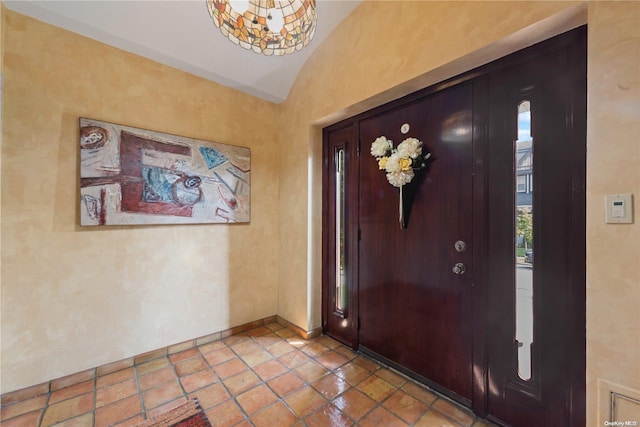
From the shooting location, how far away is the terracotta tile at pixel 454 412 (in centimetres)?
157

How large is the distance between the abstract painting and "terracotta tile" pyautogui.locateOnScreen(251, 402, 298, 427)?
1712mm

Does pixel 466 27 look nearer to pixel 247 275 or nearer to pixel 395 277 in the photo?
pixel 395 277

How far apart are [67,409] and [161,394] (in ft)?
1.86

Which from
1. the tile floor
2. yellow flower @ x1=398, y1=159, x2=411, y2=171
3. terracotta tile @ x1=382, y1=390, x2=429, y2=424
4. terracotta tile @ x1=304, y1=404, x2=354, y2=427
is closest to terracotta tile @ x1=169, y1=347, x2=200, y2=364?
the tile floor

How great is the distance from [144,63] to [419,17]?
232cm

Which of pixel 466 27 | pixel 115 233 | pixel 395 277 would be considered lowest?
pixel 395 277

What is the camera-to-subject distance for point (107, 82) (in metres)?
2.04

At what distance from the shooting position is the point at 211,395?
5.92ft

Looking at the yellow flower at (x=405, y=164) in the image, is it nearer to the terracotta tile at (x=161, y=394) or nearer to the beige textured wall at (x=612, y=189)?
the beige textured wall at (x=612, y=189)

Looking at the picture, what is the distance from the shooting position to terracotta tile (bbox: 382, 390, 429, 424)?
160 cm

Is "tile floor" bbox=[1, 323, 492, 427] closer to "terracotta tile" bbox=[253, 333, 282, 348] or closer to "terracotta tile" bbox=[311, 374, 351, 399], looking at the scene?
"terracotta tile" bbox=[311, 374, 351, 399]

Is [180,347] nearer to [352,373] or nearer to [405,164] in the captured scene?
[352,373]

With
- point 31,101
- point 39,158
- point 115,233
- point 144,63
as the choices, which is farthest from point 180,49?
point 115,233

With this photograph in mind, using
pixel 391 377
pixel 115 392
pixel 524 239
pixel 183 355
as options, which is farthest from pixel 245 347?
pixel 524 239
